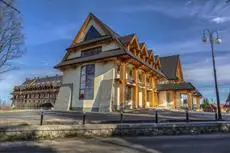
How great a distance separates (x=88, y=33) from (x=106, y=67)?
7378 millimetres

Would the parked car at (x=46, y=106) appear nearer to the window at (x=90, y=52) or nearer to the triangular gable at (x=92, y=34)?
the window at (x=90, y=52)

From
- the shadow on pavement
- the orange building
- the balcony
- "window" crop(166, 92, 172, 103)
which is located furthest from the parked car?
→ the shadow on pavement

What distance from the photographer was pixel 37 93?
7000cm

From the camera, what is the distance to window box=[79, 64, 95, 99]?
96.3ft

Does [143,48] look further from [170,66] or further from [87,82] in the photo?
[170,66]

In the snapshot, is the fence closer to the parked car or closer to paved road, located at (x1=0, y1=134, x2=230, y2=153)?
paved road, located at (x1=0, y1=134, x2=230, y2=153)

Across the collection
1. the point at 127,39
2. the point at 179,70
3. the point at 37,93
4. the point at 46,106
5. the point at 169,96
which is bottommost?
the point at 46,106

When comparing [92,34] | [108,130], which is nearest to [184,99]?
[92,34]

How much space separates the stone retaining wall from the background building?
168 feet

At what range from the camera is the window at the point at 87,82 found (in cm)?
2934

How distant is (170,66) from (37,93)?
42123 mm

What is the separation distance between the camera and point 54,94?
65312 millimetres

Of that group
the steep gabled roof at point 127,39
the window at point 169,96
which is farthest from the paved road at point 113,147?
the window at point 169,96

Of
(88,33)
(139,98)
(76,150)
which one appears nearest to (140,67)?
(139,98)
